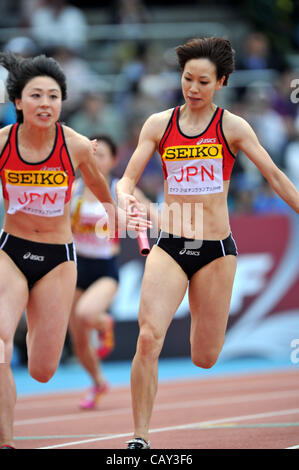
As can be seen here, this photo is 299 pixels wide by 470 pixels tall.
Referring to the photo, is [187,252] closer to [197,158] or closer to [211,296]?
[211,296]

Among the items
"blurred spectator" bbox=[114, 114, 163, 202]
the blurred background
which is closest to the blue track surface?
the blurred background

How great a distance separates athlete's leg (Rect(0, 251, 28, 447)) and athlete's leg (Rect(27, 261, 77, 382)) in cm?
16

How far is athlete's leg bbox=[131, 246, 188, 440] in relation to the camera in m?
6.16

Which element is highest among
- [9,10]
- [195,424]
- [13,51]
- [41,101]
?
[9,10]

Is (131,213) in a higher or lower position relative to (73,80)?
lower

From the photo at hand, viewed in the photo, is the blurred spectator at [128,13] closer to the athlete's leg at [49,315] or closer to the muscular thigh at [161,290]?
the athlete's leg at [49,315]

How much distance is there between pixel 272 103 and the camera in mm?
16141

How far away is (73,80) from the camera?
15617mm

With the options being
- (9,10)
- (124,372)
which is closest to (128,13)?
(9,10)

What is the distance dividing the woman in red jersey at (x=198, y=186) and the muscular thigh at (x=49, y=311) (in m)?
0.68

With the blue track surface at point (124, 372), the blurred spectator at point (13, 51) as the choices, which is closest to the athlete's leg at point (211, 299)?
the blue track surface at point (124, 372)

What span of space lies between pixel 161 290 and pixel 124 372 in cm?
762

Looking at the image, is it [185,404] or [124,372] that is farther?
[124,372]

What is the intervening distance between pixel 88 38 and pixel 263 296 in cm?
626
